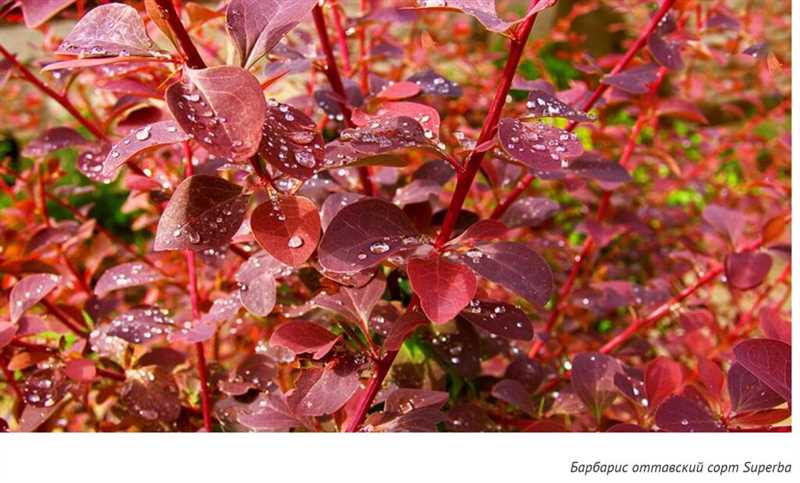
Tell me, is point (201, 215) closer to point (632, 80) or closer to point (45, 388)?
point (45, 388)

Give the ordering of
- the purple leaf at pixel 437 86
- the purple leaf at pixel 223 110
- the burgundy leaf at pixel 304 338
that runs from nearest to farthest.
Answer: the purple leaf at pixel 223 110
the burgundy leaf at pixel 304 338
the purple leaf at pixel 437 86

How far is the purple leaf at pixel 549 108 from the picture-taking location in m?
0.65

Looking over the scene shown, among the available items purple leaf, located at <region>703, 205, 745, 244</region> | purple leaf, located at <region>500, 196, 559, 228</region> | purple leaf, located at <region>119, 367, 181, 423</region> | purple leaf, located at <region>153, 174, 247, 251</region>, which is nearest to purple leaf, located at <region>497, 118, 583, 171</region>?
purple leaf, located at <region>153, 174, 247, 251</region>

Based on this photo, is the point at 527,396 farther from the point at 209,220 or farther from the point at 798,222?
the point at 209,220

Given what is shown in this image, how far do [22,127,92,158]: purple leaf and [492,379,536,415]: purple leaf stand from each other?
709mm

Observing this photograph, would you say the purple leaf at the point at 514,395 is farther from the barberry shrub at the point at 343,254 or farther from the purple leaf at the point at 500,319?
the purple leaf at the point at 500,319

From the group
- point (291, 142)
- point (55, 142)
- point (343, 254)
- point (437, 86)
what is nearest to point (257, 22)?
point (291, 142)

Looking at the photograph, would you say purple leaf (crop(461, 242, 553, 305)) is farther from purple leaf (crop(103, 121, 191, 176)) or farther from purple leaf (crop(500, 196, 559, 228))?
purple leaf (crop(500, 196, 559, 228))

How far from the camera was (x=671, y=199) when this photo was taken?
3047 millimetres

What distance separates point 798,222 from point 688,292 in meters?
0.41

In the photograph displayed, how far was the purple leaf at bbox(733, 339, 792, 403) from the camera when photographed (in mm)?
688

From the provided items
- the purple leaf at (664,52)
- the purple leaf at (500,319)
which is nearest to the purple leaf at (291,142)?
the purple leaf at (500,319)

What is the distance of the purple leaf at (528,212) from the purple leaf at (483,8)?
19.6 inches

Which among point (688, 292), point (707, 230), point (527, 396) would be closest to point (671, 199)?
point (707, 230)
